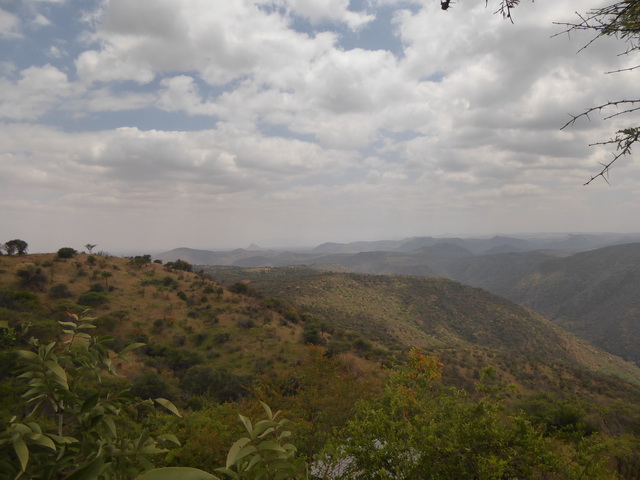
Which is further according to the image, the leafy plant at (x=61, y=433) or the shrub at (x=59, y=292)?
the shrub at (x=59, y=292)

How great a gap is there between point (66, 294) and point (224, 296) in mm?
17591

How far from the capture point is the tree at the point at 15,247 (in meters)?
40.9

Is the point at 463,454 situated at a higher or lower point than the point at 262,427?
lower

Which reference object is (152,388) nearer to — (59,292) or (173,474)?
(59,292)

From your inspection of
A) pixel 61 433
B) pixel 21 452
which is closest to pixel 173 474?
pixel 21 452

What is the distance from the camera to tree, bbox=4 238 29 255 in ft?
134

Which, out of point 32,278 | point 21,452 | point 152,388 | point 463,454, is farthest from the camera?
point 32,278

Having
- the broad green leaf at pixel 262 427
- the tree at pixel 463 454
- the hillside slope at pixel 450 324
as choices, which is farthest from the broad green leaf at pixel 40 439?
the hillside slope at pixel 450 324

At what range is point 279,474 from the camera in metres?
1.76

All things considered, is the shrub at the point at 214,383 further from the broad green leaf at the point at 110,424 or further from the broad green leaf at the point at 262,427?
the broad green leaf at the point at 262,427

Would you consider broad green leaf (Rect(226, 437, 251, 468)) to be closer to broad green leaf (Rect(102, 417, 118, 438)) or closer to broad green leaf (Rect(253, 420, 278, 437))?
broad green leaf (Rect(253, 420, 278, 437))

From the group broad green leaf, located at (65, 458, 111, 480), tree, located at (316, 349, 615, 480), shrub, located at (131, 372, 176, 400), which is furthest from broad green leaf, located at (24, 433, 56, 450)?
shrub, located at (131, 372, 176, 400)

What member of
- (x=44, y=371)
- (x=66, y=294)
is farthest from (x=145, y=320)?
(x=44, y=371)

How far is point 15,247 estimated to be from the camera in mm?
41562
